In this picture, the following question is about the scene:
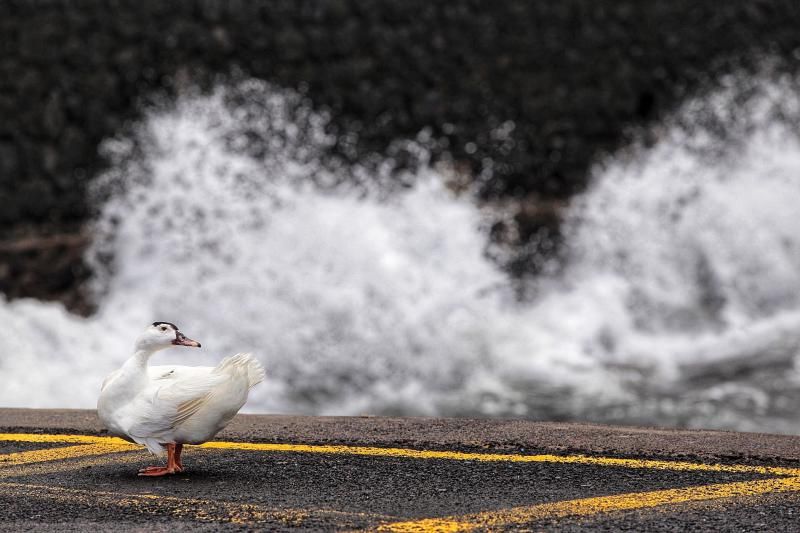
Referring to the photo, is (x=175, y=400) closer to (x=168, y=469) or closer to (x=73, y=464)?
(x=168, y=469)

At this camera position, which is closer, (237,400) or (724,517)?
(724,517)

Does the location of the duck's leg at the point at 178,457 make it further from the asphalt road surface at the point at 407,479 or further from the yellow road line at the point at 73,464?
the yellow road line at the point at 73,464

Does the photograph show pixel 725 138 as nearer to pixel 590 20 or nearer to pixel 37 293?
pixel 590 20

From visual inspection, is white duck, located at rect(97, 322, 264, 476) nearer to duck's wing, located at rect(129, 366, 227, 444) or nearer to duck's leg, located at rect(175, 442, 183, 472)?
duck's wing, located at rect(129, 366, 227, 444)

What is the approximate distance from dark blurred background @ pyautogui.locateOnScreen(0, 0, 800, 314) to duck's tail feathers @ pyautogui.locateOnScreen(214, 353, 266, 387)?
29.7ft

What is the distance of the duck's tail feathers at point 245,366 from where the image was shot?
4363 mm

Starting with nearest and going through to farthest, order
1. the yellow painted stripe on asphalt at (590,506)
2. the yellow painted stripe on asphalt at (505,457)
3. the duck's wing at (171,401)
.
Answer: the yellow painted stripe on asphalt at (590,506), the duck's wing at (171,401), the yellow painted stripe on asphalt at (505,457)

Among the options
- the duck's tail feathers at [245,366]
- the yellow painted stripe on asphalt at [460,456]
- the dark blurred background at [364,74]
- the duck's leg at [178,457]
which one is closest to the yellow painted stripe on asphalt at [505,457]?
the yellow painted stripe on asphalt at [460,456]

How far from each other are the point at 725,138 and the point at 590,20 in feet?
6.55

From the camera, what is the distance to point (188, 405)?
14.3ft

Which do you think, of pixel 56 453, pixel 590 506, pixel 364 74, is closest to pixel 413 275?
pixel 364 74

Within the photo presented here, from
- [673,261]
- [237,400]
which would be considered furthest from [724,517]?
[673,261]

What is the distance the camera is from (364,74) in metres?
13.7

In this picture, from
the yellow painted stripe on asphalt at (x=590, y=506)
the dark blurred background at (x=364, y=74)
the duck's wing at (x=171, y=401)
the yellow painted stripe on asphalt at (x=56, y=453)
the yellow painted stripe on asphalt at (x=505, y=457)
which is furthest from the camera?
the dark blurred background at (x=364, y=74)
